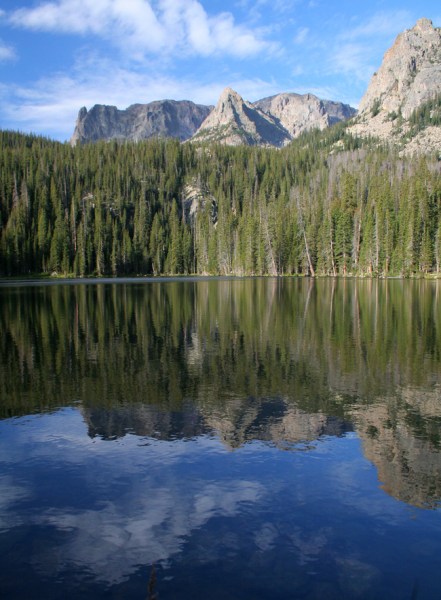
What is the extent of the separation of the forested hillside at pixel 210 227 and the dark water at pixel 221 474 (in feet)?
312

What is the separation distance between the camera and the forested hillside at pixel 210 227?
371 feet

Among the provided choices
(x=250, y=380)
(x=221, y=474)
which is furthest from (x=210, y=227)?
(x=221, y=474)

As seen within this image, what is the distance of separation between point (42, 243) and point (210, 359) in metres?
138

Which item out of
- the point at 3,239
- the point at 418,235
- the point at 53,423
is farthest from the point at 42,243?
the point at 53,423

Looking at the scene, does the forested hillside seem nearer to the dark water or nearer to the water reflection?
the water reflection

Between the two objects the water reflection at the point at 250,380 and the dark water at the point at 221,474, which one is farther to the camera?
the water reflection at the point at 250,380

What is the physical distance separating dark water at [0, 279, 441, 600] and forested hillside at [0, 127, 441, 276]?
95186mm

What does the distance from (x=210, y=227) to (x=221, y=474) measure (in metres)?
173

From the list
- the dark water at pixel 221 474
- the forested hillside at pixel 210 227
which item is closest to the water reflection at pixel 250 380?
the dark water at pixel 221 474

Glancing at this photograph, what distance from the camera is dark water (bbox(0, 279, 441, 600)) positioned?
7.54 metres

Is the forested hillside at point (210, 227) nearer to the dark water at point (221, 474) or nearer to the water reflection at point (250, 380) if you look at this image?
the water reflection at point (250, 380)

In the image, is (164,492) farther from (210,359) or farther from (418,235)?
(418,235)

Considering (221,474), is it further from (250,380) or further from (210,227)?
(210,227)

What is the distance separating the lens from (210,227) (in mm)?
181500
